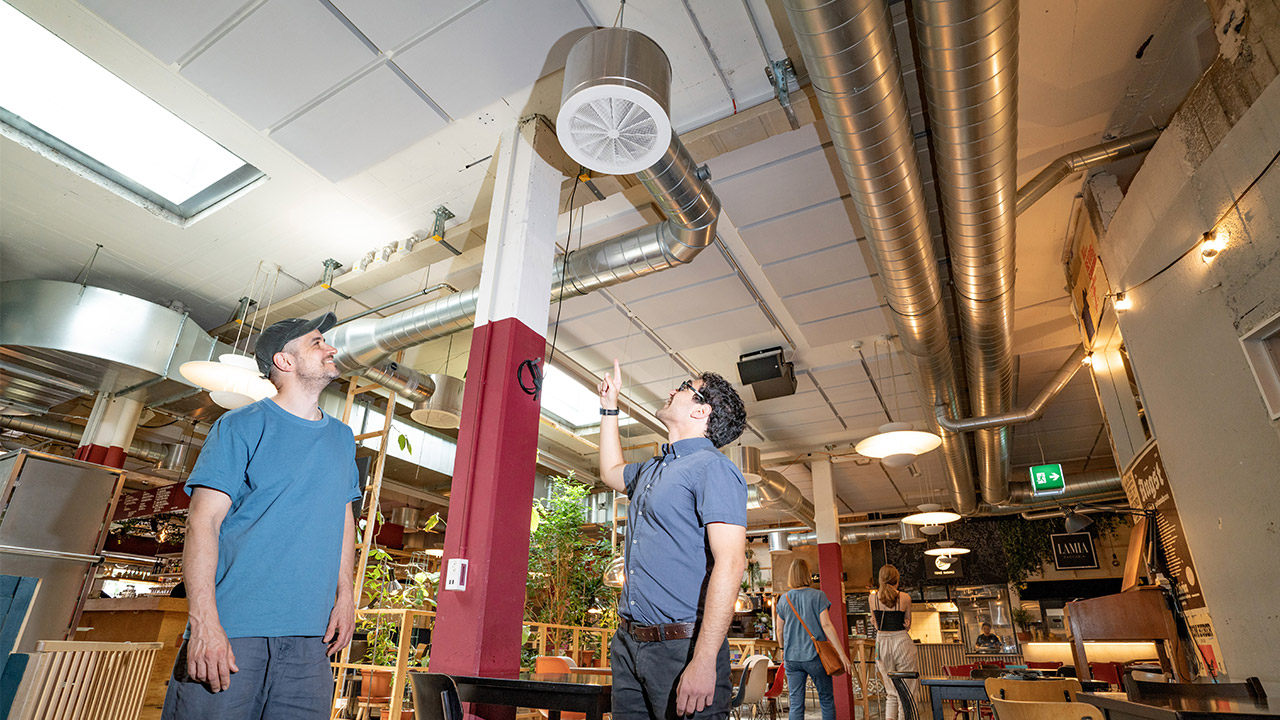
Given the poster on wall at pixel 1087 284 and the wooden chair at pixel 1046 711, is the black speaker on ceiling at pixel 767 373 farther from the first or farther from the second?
the wooden chair at pixel 1046 711

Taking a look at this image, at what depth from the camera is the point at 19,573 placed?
356 cm

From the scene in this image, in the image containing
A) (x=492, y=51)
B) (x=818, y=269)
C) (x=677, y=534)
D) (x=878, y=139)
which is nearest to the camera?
(x=677, y=534)

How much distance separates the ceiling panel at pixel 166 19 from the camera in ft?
11.7

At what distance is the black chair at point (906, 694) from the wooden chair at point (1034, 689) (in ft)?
7.66

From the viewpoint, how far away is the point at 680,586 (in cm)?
184

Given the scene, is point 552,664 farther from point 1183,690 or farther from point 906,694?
point 1183,690

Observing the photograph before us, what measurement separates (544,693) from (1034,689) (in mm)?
2550

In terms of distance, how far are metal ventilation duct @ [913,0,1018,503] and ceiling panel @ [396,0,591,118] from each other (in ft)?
6.21

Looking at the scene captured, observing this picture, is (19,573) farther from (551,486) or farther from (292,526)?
(551,486)

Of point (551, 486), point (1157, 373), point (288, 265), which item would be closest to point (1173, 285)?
point (1157, 373)

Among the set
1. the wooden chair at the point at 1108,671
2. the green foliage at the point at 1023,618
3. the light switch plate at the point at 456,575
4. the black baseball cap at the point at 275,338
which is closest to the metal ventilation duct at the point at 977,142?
the black baseball cap at the point at 275,338

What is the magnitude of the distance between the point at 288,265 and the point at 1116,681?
8.33 m

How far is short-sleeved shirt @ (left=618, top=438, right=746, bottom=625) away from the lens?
6.02 feet

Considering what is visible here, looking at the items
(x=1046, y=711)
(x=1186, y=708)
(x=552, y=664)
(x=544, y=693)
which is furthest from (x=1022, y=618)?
(x=544, y=693)
